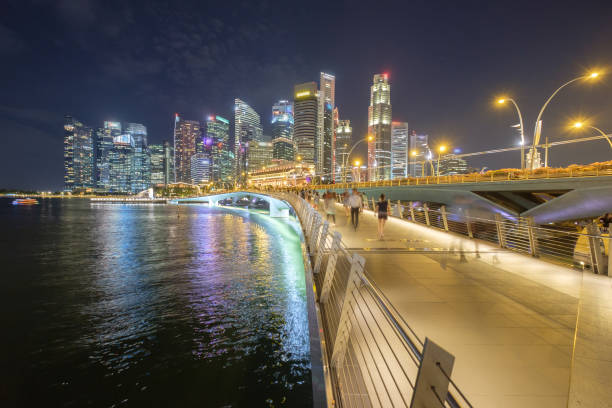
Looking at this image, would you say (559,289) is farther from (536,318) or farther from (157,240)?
(157,240)

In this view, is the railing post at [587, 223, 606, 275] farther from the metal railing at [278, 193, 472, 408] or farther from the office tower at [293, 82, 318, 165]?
the office tower at [293, 82, 318, 165]

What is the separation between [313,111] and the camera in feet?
603

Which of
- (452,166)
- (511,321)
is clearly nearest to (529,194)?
(511,321)

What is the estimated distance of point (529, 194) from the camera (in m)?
29.1

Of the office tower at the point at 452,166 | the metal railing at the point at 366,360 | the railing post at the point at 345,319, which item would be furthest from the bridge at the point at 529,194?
the office tower at the point at 452,166

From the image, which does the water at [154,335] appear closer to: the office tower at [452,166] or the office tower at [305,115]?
the office tower at [452,166]

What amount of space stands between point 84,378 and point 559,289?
32.2 feet

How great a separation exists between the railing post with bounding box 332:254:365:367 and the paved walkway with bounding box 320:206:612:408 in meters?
1.22

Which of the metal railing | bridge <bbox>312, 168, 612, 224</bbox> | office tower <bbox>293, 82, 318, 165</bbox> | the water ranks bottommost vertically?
the water

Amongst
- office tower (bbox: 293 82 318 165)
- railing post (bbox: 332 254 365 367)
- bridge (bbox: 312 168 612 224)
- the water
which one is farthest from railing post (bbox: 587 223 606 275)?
office tower (bbox: 293 82 318 165)

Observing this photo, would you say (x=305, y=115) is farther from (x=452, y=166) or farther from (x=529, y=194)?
(x=529, y=194)

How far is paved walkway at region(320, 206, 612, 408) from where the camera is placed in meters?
2.83

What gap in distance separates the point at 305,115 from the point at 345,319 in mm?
191515

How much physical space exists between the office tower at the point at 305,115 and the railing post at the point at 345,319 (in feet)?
593
